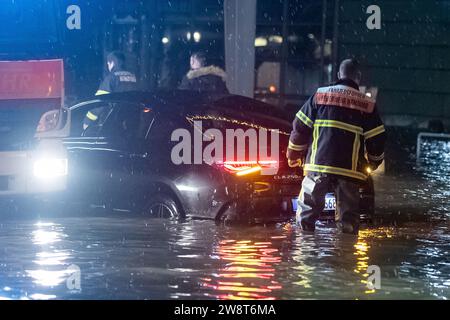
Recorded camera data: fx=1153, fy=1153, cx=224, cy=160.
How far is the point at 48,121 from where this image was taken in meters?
11.5

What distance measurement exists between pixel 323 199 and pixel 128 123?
2274mm

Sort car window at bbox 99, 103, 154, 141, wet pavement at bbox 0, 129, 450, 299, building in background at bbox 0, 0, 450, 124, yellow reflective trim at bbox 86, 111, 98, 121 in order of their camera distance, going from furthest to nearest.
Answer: building in background at bbox 0, 0, 450, 124, yellow reflective trim at bbox 86, 111, 98, 121, car window at bbox 99, 103, 154, 141, wet pavement at bbox 0, 129, 450, 299

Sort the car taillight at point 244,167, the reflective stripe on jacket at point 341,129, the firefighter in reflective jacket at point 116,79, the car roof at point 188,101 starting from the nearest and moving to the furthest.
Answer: the reflective stripe on jacket at point 341,129
the car taillight at point 244,167
the car roof at point 188,101
the firefighter in reflective jacket at point 116,79

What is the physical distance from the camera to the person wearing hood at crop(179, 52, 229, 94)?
1367 centimetres

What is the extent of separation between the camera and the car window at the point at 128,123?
11062 millimetres

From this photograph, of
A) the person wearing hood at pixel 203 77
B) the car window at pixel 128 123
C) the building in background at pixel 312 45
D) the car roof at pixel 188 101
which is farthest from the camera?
the building in background at pixel 312 45

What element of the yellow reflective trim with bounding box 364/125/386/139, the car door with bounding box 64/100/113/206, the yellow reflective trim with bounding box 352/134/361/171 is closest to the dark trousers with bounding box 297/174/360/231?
the yellow reflective trim with bounding box 352/134/361/171

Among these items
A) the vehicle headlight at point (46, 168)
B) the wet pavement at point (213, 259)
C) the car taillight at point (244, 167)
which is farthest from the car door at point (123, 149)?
the car taillight at point (244, 167)

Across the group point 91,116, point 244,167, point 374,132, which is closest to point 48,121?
point 91,116

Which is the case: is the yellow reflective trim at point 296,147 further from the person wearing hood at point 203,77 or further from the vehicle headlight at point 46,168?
the person wearing hood at point 203,77

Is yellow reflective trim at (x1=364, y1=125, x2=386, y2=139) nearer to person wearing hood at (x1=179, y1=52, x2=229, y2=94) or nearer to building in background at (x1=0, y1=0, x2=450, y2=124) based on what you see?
person wearing hood at (x1=179, y1=52, x2=229, y2=94)

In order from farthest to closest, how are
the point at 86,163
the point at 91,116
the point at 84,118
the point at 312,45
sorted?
the point at 312,45 → the point at 91,116 → the point at 84,118 → the point at 86,163

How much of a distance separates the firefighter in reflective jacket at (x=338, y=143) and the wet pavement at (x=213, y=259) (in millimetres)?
436

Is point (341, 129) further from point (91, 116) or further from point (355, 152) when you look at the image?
point (91, 116)
